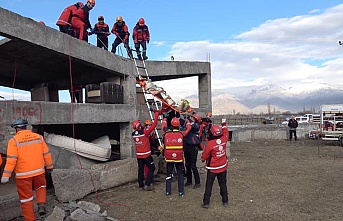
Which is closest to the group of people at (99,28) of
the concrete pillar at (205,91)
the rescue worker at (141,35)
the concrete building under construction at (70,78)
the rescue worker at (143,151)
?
the rescue worker at (141,35)

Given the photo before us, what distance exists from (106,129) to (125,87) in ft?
7.99

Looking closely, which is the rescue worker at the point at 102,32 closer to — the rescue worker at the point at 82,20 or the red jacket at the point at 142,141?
the rescue worker at the point at 82,20

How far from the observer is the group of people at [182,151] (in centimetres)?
695

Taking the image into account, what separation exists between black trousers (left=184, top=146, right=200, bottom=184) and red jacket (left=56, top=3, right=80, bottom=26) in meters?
5.37

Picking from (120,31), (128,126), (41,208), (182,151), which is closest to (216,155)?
(182,151)

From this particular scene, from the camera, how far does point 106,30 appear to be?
11.9 meters

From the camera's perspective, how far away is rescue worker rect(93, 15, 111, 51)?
11758 millimetres

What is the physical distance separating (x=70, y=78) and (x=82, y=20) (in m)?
2.93

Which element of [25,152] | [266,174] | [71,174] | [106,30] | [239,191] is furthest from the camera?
[106,30]

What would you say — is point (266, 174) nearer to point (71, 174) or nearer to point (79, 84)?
point (71, 174)

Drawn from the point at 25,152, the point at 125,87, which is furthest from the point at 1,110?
the point at 125,87

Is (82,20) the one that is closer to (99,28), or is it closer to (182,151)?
(99,28)

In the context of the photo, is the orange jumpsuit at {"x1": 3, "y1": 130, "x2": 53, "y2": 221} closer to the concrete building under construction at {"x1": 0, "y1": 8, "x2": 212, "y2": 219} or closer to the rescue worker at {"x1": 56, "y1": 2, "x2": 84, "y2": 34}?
the concrete building under construction at {"x1": 0, "y1": 8, "x2": 212, "y2": 219}

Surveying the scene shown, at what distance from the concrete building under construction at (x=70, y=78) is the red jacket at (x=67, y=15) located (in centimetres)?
113
